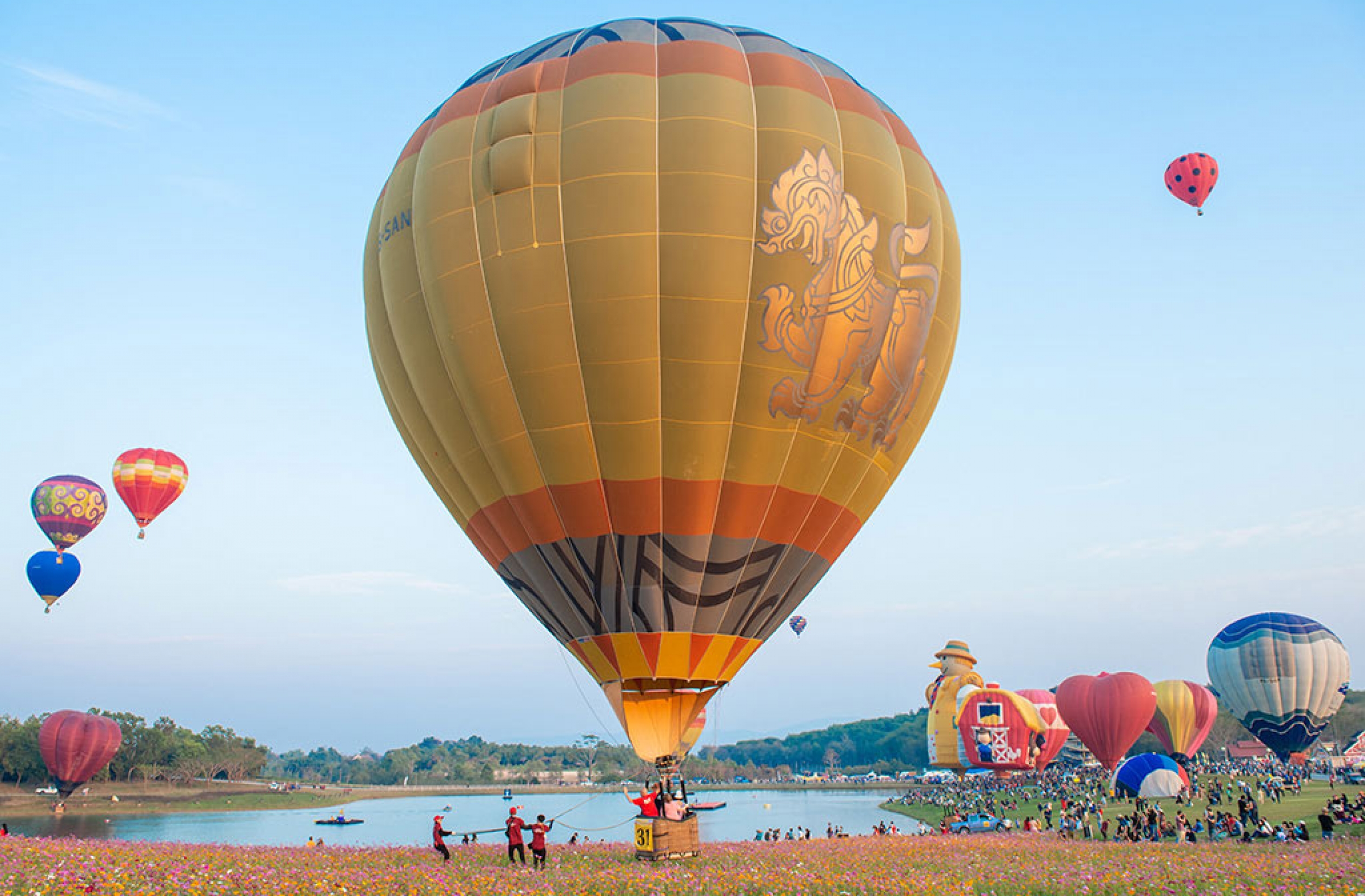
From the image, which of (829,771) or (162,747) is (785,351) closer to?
(162,747)

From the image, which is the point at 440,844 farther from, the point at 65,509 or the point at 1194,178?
the point at 65,509

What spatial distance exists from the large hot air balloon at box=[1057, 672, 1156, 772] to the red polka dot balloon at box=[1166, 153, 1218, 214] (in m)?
25.1

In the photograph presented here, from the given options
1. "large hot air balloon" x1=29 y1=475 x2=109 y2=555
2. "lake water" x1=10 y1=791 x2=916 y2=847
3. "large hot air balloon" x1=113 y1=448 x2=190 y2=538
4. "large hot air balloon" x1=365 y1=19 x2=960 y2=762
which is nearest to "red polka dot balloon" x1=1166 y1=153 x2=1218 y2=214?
"large hot air balloon" x1=365 y1=19 x2=960 y2=762

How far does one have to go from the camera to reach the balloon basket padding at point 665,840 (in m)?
14.3

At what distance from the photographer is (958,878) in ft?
41.5

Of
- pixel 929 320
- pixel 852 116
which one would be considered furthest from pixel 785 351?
pixel 852 116

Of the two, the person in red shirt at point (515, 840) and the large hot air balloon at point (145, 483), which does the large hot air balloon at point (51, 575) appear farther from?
the person in red shirt at point (515, 840)

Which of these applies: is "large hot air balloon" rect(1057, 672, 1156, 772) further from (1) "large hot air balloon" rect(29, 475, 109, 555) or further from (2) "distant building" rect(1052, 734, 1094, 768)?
(1) "large hot air balloon" rect(29, 475, 109, 555)

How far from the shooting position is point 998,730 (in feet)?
175

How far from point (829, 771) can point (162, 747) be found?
344 feet

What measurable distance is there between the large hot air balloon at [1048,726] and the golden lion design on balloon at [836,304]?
1795 inches

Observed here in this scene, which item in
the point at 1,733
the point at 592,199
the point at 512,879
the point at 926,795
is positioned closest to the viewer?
the point at 512,879

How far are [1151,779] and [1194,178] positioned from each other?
22.9 m

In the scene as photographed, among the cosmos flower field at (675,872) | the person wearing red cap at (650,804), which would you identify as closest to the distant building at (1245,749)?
the cosmos flower field at (675,872)
